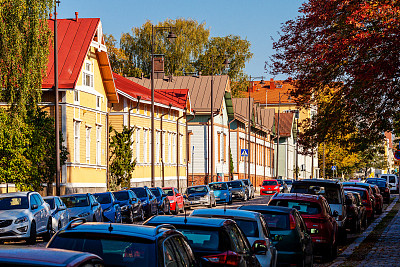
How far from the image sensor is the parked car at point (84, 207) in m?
25.9

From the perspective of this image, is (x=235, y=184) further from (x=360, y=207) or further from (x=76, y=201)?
(x=76, y=201)

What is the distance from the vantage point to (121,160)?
4775 centimetres

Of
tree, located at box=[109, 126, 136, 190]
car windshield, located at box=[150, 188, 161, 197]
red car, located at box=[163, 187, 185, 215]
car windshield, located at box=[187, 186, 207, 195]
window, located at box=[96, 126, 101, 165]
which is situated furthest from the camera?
tree, located at box=[109, 126, 136, 190]

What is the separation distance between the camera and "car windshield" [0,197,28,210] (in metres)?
23.0

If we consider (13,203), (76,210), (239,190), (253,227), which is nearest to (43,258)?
(253,227)

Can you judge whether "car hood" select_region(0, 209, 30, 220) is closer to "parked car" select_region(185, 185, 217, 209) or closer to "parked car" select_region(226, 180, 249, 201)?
"parked car" select_region(185, 185, 217, 209)

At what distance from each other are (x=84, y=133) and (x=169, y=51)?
4246cm

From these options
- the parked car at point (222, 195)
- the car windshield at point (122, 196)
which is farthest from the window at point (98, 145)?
the car windshield at point (122, 196)

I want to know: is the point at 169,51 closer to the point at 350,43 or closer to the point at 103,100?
the point at 103,100

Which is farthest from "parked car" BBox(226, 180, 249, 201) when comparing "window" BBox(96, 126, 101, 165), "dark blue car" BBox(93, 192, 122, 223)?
"dark blue car" BBox(93, 192, 122, 223)

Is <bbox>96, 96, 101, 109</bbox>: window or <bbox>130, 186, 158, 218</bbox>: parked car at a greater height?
<bbox>96, 96, 101, 109</bbox>: window

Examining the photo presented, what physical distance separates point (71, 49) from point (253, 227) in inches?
1255

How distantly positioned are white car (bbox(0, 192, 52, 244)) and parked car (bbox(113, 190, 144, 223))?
24.0ft

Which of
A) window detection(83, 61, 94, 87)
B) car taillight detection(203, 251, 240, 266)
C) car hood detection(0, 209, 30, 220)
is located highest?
window detection(83, 61, 94, 87)
